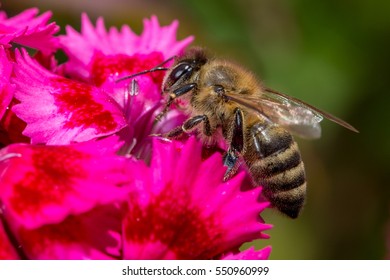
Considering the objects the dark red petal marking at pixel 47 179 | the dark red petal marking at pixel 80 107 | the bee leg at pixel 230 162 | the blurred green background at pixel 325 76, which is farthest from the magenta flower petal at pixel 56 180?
the blurred green background at pixel 325 76

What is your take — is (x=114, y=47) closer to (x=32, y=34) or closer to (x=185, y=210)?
(x=32, y=34)

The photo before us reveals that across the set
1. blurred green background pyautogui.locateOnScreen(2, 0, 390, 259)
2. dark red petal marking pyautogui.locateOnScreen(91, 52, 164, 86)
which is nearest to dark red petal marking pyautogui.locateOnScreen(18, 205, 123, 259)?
dark red petal marking pyautogui.locateOnScreen(91, 52, 164, 86)

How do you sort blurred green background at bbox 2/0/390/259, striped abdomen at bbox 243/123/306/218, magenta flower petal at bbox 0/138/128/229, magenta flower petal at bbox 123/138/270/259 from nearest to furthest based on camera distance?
magenta flower petal at bbox 0/138/128/229, magenta flower petal at bbox 123/138/270/259, striped abdomen at bbox 243/123/306/218, blurred green background at bbox 2/0/390/259

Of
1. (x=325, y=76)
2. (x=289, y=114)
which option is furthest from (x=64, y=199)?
(x=325, y=76)

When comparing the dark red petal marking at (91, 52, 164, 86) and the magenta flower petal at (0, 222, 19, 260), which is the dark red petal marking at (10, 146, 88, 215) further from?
the dark red petal marking at (91, 52, 164, 86)
